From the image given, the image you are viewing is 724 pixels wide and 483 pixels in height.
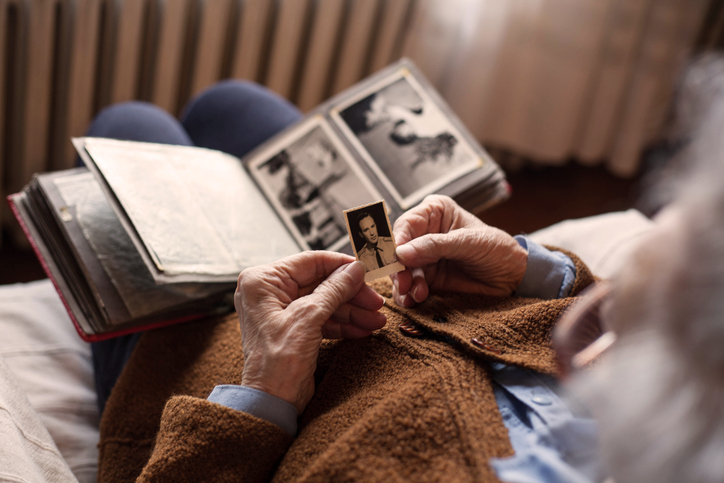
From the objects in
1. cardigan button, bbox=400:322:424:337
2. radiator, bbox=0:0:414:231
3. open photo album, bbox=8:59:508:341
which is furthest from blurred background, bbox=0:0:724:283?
cardigan button, bbox=400:322:424:337

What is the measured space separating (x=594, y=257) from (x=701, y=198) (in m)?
0.68

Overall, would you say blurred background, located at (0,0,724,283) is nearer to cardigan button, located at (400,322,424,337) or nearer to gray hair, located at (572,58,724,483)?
cardigan button, located at (400,322,424,337)

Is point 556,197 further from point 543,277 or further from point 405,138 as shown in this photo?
point 543,277

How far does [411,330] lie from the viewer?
2.28 feet

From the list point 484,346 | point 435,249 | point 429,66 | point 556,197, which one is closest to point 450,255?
point 435,249

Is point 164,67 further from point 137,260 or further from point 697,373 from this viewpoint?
point 697,373

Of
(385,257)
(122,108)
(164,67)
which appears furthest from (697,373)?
(164,67)

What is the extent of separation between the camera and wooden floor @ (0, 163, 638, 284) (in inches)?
84.7

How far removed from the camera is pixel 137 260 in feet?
2.78

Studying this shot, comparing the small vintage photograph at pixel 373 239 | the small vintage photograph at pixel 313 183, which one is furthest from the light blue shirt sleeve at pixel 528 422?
the small vintage photograph at pixel 313 183

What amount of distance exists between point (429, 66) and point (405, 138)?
105 centimetres

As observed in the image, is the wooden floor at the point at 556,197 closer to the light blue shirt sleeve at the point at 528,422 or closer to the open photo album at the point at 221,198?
the open photo album at the point at 221,198

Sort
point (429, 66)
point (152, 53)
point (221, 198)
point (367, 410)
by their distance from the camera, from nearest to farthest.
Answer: point (367, 410) < point (221, 198) < point (152, 53) < point (429, 66)

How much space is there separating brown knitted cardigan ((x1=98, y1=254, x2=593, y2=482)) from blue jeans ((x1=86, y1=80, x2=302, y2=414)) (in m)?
0.53
